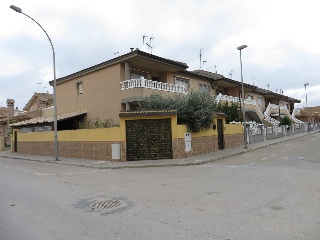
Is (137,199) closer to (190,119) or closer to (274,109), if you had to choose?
(190,119)

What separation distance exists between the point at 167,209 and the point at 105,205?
1.61 m

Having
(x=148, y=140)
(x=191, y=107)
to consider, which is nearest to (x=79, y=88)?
(x=148, y=140)

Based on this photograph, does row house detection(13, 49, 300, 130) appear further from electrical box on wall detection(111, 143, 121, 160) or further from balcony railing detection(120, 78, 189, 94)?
electrical box on wall detection(111, 143, 121, 160)

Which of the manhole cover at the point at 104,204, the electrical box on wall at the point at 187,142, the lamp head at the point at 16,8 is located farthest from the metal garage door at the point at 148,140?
the lamp head at the point at 16,8

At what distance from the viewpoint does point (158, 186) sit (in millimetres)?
9203

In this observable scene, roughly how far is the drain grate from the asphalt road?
0.08 ft

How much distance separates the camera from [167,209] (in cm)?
633

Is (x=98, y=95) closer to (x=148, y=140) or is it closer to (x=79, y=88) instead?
(x=79, y=88)

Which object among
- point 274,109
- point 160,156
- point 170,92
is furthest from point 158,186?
point 274,109

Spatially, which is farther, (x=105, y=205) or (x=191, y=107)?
(x=191, y=107)

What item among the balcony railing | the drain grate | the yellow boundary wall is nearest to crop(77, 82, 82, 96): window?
the yellow boundary wall

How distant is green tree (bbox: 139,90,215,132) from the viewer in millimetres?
17844

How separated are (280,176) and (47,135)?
19541 millimetres

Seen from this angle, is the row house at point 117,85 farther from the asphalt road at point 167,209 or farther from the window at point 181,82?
the asphalt road at point 167,209
